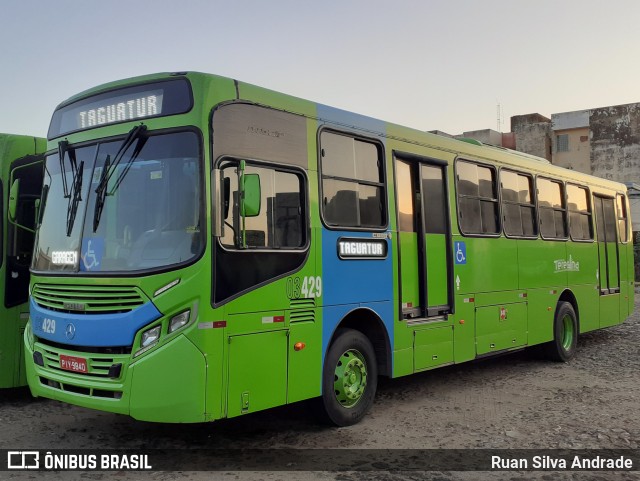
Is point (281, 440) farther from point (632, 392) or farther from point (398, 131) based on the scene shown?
point (632, 392)

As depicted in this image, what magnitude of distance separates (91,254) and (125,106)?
4.40 feet

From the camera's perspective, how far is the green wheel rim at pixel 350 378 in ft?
21.1

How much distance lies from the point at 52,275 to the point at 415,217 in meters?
4.10

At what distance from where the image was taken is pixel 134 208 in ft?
17.0

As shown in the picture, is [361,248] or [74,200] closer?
[74,200]

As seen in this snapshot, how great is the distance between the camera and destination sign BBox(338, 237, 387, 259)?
21.4 feet

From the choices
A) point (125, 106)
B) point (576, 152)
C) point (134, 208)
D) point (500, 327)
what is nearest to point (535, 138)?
point (576, 152)

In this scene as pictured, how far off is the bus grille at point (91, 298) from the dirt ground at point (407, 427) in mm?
1352

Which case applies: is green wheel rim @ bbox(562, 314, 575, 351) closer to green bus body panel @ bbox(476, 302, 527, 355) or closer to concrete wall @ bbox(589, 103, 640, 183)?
green bus body panel @ bbox(476, 302, 527, 355)

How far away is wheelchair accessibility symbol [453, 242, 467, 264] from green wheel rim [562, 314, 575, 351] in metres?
3.69

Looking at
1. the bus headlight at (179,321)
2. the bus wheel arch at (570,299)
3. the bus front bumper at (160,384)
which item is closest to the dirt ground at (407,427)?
the bus front bumper at (160,384)

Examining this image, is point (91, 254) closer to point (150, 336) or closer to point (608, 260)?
point (150, 336)

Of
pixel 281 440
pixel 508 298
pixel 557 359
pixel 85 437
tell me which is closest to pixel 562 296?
pixel 557 359

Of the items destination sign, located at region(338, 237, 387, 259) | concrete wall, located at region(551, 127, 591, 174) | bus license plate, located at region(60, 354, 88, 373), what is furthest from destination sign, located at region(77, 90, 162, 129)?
concrete wall, located at region(551, 127, 591, 174)
